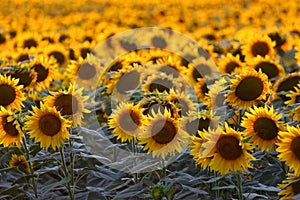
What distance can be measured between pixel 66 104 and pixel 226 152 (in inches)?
41.8

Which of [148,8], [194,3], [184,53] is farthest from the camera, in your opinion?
[194,3]

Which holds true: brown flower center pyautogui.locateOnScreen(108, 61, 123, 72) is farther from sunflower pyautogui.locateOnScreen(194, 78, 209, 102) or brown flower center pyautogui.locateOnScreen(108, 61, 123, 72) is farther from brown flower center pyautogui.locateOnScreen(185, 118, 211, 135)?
brown flower center pyautogui.locateOnScreen(185, 118, 211, 135)

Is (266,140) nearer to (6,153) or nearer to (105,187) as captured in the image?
(105,187)

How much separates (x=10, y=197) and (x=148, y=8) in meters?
9.97

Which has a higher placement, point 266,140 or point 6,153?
point 266,140

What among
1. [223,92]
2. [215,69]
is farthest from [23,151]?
[215,69]

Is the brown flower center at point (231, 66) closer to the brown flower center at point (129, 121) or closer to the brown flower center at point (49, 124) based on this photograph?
the brown flower center at point (129, 121)

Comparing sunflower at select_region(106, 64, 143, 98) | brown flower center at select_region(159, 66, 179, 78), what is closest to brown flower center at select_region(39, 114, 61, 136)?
sunflower at select_region(106, 64, 143, 98)

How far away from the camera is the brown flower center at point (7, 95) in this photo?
4.16 meters

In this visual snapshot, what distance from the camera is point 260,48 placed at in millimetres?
5957

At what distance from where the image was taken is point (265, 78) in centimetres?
384

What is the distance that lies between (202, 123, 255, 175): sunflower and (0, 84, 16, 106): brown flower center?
4.94 feet

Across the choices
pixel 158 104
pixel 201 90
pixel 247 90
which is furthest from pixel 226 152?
pixel 201 90

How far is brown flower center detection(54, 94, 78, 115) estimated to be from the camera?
3744mm
